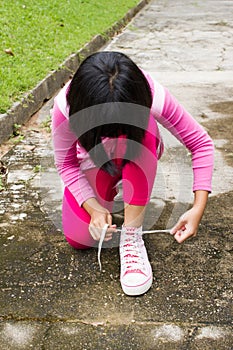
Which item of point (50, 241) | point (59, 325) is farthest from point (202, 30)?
point (59, 325)

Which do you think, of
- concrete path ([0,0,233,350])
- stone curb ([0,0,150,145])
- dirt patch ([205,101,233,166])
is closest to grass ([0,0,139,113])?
stone curb ([0,0,150,145])

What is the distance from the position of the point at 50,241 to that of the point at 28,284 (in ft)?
1.11

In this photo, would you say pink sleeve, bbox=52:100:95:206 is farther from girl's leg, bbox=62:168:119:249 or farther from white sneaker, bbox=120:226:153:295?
white sneaker, bbox=120:226:153:295

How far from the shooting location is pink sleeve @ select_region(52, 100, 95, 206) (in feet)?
7.22

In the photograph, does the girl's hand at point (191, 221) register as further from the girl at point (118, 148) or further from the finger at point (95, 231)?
the finger at point (95, 231)

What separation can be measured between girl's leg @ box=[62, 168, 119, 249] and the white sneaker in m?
0.15

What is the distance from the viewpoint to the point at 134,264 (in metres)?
2.18

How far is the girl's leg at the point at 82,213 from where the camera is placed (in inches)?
92.0

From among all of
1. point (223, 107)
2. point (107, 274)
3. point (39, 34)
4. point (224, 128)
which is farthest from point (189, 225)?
point (39, 34)

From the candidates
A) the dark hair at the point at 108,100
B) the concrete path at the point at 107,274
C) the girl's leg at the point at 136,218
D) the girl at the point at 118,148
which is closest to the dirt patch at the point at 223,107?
the concrete path at the point at 107,274

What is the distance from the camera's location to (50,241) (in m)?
2.48

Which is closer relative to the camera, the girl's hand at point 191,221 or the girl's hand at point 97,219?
the girl's hand at point 191,221

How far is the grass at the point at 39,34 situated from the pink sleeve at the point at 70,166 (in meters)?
1.65

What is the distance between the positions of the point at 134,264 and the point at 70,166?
1.51ft
